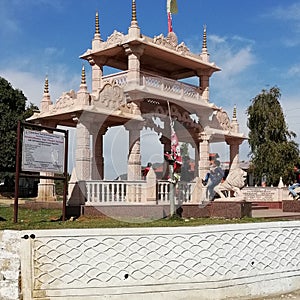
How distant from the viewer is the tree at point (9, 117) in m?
36.4

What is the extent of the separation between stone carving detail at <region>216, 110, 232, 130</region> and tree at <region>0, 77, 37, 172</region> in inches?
756

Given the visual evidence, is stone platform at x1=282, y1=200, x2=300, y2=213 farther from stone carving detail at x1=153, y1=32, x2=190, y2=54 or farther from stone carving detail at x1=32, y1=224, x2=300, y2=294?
stone carving detail at x1=32, y1=224, x2=300, y2=294

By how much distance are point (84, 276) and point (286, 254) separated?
444 centimetres

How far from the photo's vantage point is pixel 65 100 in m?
16.5

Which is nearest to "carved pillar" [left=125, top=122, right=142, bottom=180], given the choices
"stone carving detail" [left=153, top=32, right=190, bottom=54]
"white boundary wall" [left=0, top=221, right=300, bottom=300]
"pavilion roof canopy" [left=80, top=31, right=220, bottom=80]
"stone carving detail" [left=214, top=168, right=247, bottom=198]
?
"pavilion roof canopy" [left=80, top=31, right=220, bottom=80]

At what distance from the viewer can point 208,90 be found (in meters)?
21.8

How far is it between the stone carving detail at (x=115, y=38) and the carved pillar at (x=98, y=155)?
3.53 metres

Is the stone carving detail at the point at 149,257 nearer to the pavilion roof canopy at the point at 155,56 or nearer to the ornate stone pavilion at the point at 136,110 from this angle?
the ornate stone pavilion at the point at 136,110

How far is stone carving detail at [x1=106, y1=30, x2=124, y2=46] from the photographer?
18.1 metres

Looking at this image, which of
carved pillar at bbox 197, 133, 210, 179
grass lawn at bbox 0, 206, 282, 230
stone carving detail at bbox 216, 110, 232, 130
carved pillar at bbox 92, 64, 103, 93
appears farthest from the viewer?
stone carving detail at bbox 216, 110, 232, 130

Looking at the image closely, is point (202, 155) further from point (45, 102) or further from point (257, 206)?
point (45, 102)

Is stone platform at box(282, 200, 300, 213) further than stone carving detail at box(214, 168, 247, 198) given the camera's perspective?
Yes

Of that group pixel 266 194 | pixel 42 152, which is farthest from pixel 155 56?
pixel 42 152

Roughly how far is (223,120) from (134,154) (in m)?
7.12
